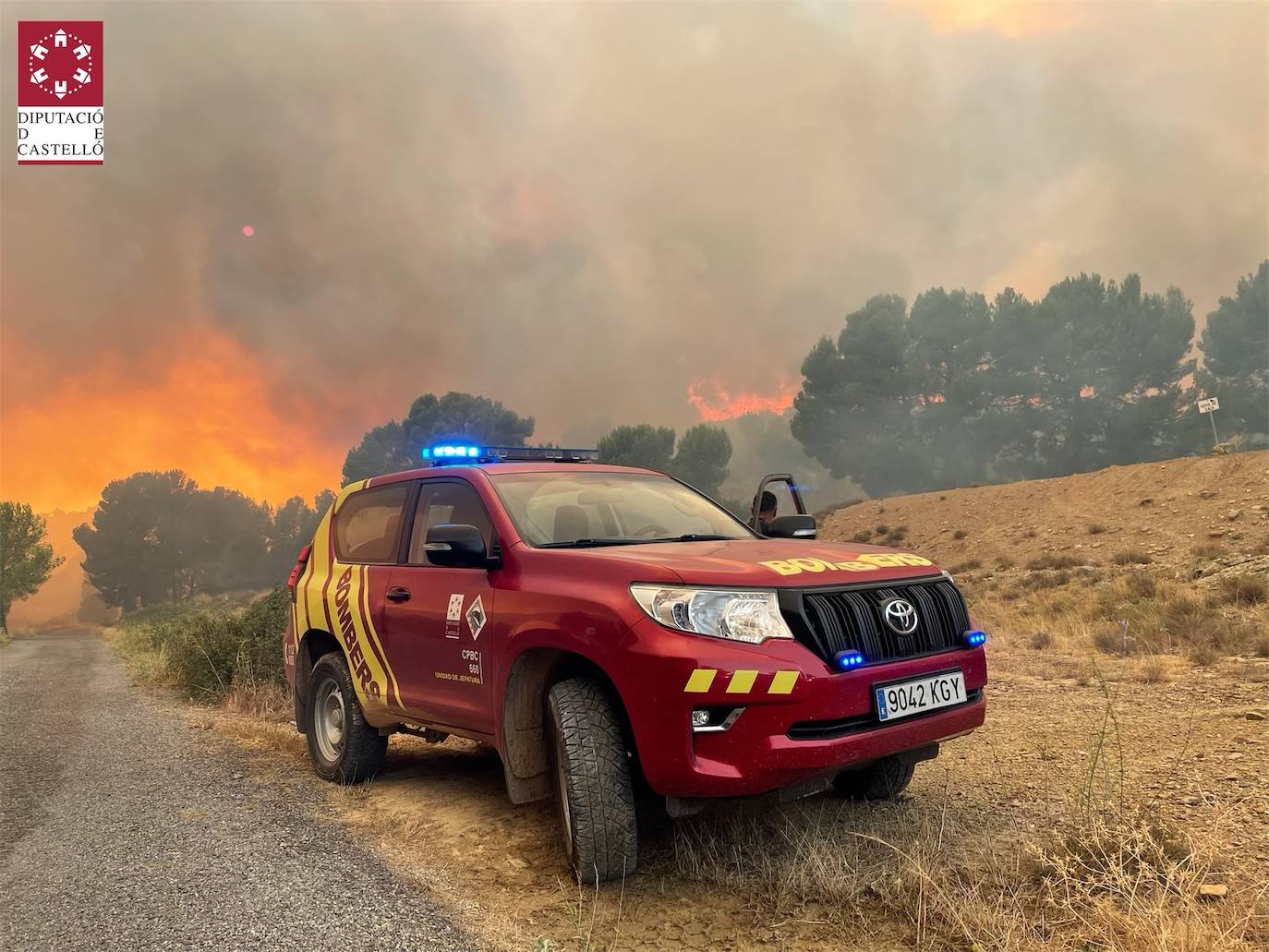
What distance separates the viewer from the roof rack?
204 inches

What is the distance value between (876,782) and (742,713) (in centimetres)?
185

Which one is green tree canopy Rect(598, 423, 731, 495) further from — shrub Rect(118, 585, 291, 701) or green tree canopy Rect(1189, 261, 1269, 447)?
shrub Rect(118, 585, 291, 701)

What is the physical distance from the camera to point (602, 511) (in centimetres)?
458

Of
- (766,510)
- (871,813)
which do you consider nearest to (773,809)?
(871,813)

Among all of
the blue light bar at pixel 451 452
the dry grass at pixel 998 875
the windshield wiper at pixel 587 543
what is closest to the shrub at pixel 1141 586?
the dry grass at pixel 998 875

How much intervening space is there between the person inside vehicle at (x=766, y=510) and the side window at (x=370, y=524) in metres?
2.26

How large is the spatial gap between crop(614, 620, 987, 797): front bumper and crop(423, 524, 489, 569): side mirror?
1.01 meters

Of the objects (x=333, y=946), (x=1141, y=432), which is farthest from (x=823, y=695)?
(x=1141, y=432)

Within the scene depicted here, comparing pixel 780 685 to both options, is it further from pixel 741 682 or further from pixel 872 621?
pixel 872 621

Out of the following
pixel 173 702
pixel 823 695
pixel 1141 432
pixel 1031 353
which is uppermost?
pixel 1031 353

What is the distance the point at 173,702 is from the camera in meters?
9.91

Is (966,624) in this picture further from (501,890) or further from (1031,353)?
(1031,353)

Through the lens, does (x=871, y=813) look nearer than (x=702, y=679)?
No

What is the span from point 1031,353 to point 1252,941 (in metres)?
47.7
